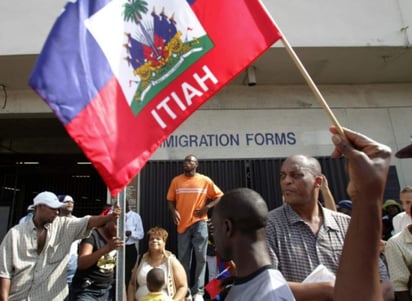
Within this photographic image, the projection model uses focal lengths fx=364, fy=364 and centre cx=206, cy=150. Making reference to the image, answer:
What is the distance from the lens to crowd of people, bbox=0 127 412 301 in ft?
3.03

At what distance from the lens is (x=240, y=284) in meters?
1.25

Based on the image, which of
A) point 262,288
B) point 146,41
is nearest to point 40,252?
point 146,41

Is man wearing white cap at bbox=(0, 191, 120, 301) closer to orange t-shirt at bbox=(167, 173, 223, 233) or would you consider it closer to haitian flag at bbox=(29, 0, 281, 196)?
haitian flag at bbox=(29, 0, 281, 196)

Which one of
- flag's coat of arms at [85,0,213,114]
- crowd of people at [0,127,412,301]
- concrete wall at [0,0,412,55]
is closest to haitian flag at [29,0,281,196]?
flag's coat of arms at [85,0,213,114]

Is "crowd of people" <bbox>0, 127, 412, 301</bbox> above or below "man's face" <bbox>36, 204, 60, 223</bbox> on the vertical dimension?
below

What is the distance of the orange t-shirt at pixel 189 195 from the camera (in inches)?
212

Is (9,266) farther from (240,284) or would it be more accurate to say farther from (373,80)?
(373,80)

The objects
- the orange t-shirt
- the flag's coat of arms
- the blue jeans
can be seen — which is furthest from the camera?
the orange t-shirt

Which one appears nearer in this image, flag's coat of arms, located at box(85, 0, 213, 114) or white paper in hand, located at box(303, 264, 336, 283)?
white paper in hand, located at box(303, 264, 336, 283)

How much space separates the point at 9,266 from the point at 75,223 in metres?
0.65

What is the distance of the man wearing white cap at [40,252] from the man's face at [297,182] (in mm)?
1667

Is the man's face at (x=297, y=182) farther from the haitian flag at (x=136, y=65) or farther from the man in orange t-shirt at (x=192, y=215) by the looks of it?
the man in orange t-shirt at (x=192, y=215)

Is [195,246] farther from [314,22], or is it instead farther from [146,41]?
[314,22]

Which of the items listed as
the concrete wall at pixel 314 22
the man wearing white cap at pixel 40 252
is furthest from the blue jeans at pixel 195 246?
the concrete wall at pixel 314 22
